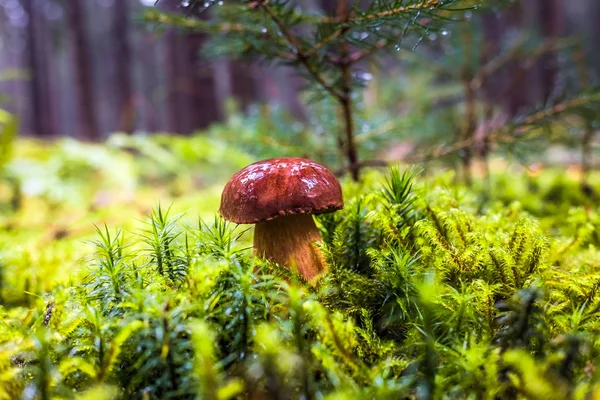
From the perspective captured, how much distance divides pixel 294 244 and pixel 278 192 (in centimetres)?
21

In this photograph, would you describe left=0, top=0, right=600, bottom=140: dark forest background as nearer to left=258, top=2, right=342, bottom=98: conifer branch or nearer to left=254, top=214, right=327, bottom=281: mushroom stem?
left=258, top=2, right=342, bottom=98: conifer branch

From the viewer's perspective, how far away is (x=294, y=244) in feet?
3.92

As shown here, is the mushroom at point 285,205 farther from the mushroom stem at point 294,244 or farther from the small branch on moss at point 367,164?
the small branch on moss at point 367,164

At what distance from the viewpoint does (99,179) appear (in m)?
4.94

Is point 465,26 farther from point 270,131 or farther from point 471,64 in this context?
point 270,131

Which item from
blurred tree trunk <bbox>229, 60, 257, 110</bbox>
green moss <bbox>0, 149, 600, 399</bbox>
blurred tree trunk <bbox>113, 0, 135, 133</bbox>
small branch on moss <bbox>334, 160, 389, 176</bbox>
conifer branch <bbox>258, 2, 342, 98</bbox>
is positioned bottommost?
green moss <bbox>0, 149, 600, 399</bbox>

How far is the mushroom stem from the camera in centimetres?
118

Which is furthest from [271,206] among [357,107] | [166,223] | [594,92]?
[594,92]

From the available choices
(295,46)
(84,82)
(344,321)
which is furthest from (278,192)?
(84,82)

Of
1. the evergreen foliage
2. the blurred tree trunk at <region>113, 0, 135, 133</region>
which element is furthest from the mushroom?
the blurred tree trunk at <region>113, 0, 135, 133</region>

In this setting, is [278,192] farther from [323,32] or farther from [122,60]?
[122,60]

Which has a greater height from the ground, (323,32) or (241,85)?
(241,85)

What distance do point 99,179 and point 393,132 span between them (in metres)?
4.19

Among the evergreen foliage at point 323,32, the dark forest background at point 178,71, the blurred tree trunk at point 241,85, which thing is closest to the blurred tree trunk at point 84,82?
the dark forest background at point 178,71
